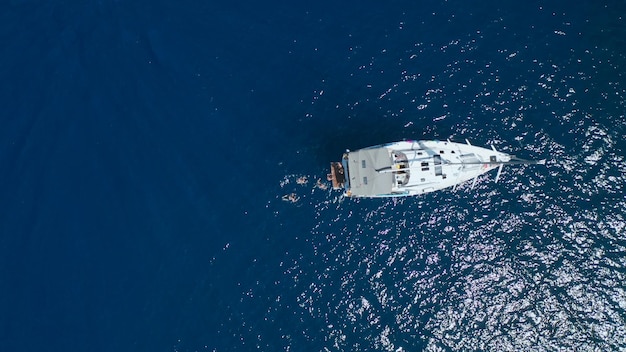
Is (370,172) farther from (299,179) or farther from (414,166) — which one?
(299,179)

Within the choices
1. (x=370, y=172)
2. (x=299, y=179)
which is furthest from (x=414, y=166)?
(x=299, y=179)

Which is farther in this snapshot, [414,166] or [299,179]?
[299,179]

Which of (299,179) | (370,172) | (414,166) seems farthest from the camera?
(299,179)

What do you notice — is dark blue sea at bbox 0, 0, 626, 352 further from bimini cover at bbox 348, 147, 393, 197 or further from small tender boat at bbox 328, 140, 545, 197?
bimini cover at bbox 348, 147, 393, 197

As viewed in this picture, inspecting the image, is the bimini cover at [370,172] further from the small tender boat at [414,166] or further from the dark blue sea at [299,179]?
the dark blue sea at [299,179]

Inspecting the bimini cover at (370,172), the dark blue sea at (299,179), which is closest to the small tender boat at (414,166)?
the bimini cover at (370,172)

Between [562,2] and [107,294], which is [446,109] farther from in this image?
[107,294]
